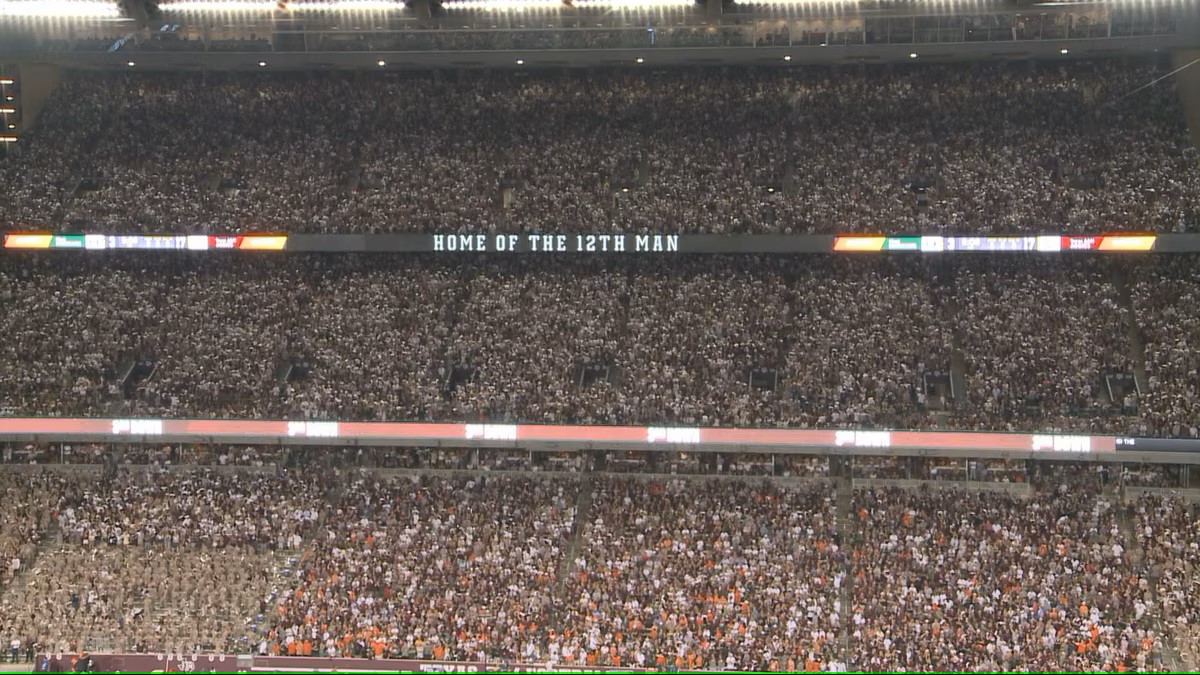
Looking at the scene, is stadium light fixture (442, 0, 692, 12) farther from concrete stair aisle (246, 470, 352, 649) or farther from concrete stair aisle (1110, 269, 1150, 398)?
concrete stair aisle (1110, 269, 1150, 398)

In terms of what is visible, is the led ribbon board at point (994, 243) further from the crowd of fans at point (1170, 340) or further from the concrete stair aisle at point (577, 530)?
the concrete stair aisle at point (577, 530)

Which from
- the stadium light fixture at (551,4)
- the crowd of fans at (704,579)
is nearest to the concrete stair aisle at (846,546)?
the crowd of fans at (704,579)

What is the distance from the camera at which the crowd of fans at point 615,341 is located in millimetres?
36781

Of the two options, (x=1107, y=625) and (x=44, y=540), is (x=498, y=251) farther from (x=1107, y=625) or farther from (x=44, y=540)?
(x=1107, y=625)

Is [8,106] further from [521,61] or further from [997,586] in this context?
[997,586]

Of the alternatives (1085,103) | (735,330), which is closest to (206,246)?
(735,330)

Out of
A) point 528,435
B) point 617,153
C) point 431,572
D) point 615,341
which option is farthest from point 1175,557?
point 617,153

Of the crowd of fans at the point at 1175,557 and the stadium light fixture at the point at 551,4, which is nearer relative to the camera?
the crowd of fans at the point at 1175,557

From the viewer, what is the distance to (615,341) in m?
39.4

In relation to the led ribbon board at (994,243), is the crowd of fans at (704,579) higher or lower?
lower

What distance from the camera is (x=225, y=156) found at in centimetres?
4559

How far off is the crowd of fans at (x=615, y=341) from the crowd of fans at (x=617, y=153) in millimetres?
1449

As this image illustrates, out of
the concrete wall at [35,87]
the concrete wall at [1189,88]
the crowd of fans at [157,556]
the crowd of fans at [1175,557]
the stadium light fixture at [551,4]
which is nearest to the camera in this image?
the crowd of fans at [1175,557]

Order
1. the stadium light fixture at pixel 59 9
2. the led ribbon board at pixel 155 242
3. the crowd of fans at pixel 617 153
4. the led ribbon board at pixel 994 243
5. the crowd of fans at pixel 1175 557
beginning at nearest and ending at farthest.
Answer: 1. the crowd of fans at pixel 1175 557
2. the led ribbon board at pixel 994 243
3. the crowd of fans at pixel 617 153
4. the stadium light fixture at pixel 59 9
5. the led ribbon board at pixel 155 242
